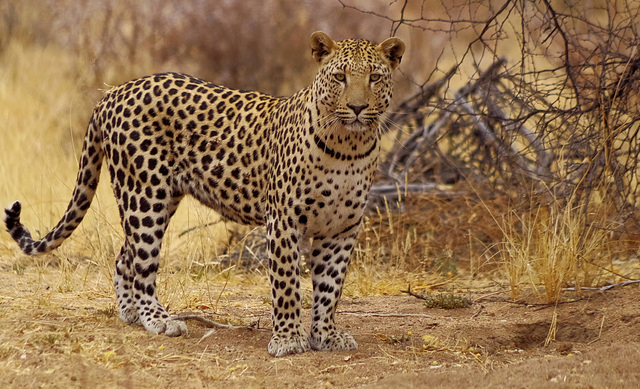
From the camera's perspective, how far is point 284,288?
16.1 ft

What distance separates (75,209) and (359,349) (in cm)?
219

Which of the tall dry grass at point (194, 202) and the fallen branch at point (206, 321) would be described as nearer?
the fallen branch at point (206, 321)

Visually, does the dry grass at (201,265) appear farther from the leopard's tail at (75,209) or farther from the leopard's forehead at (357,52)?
the leopard's forehead at (357,52)

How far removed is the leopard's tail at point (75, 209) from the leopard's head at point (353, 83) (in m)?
1.81

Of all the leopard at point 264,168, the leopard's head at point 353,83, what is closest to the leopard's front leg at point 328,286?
the leopard at point 264,168

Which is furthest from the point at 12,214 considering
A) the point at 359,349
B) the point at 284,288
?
the point at 359,349

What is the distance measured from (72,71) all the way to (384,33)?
5.71m

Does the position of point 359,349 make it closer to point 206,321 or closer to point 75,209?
point 206,321

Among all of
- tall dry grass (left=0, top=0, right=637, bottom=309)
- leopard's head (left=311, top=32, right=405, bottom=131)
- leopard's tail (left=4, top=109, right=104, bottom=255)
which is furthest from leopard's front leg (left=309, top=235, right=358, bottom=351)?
leopard's tail (left=4, top=109, right=104, bottom=255)

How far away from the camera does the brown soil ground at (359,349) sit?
163 inches

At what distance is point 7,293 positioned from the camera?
633cm

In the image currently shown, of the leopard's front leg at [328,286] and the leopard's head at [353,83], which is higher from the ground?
the leopard's head at [353,83]

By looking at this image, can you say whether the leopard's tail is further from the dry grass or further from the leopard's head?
the leopard's head

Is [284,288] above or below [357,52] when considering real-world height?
below
